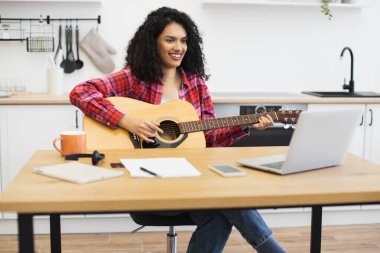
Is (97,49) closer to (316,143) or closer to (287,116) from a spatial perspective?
(287,116)

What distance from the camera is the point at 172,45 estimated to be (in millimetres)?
2457

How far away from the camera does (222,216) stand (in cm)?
182

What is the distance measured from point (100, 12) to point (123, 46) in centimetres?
27

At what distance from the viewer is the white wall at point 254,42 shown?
3.60m

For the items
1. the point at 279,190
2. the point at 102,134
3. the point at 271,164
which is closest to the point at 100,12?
the point at 102,134

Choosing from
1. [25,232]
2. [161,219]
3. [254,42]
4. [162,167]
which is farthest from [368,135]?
[25,232]

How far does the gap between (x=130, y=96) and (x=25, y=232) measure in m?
1.31

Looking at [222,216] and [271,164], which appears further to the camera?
[222,216]

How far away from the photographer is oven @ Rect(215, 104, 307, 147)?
3.25 m

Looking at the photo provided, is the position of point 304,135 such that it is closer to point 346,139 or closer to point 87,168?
point 346,139

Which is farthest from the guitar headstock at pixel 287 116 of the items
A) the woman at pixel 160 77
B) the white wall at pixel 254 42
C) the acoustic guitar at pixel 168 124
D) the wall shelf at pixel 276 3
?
the white wall at pixel 254 42

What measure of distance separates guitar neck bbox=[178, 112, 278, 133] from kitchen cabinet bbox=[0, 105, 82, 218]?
117 centimetres

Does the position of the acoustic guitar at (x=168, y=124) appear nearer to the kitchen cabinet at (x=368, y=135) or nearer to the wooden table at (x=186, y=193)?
the wooden table at (x=186, y=193)

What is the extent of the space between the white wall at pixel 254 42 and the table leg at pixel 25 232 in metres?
2.48
